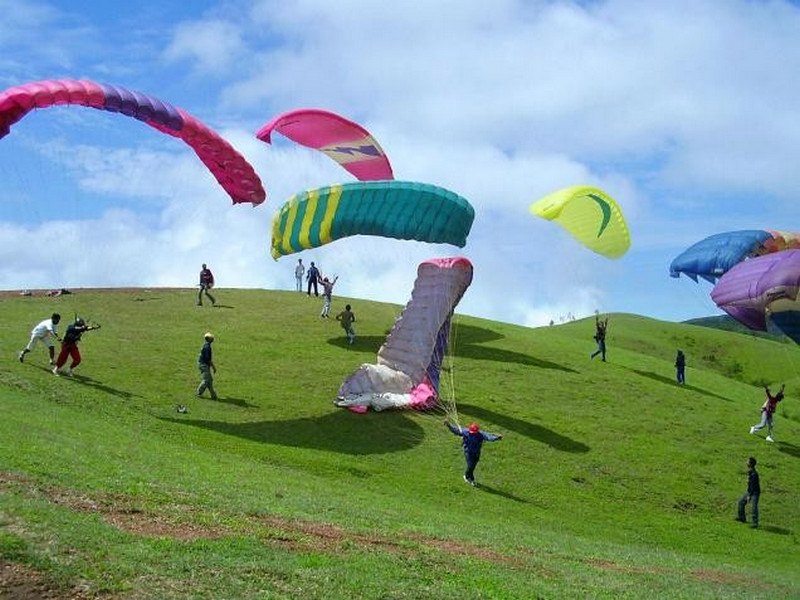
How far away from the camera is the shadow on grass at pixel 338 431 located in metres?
21.5

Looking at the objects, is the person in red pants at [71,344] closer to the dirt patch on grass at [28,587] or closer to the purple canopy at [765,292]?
the dirt patch on grass at [28,587]

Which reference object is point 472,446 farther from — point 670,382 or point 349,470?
point 670,382

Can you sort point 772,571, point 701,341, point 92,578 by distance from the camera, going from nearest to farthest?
point 92,578, point 772,571, point 701,341

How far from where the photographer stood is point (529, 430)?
25.3 meters

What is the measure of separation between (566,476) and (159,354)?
532 inches

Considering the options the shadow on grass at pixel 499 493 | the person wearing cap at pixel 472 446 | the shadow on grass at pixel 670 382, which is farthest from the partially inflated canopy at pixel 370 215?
the shadow on grass at pixel 670 382

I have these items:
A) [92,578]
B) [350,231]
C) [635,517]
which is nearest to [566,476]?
[635,517]

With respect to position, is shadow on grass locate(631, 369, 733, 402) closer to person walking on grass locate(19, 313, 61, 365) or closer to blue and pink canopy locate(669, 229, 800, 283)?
blue and pink canopy locate(669, 229, 800, 283)

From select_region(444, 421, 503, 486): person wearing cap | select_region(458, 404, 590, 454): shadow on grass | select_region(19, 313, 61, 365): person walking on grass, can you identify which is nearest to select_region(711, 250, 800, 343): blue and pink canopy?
select_region(444, 421, 503, 486): person wearing cap

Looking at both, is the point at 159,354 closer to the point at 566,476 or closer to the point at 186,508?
the point at 566,476

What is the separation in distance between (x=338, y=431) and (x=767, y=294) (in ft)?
35.7

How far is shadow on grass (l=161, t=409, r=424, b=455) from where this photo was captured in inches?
847

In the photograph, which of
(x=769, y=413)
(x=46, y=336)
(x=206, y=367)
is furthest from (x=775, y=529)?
(x=46, y=336)

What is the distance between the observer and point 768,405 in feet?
91.6
